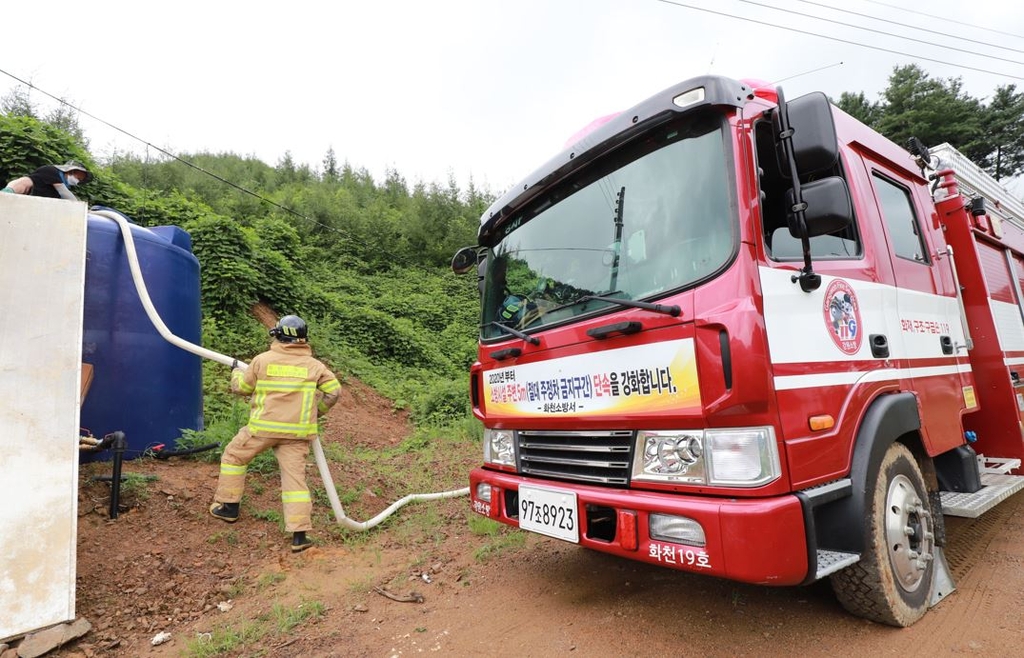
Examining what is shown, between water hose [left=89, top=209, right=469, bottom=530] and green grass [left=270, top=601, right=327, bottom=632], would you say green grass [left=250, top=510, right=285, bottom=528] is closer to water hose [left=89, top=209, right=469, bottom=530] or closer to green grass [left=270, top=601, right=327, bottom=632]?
water hose [left=89, top=209, right=469, bottom=530]

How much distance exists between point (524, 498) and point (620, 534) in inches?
24.9

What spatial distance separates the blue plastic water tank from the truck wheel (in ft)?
16.1

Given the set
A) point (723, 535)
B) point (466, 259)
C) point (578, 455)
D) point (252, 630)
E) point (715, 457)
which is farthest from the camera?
point (466, 259)

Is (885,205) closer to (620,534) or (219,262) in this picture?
(620,534)

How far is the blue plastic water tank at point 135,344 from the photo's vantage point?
13.4 ft

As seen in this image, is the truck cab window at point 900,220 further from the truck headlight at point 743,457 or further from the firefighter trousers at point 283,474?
the firefighter trousers at point 283,474

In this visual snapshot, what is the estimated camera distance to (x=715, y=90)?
7.06 ft

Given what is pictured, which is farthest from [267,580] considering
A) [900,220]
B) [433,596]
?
[900,220]

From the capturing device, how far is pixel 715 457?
1.98 metres

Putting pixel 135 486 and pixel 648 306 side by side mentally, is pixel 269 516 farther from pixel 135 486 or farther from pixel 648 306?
pixel 648 306

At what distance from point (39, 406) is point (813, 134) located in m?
4.01

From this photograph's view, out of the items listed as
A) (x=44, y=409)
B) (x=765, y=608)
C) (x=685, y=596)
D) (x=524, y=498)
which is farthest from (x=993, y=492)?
(x=44, y=409)

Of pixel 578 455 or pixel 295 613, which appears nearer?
pixel 578 455

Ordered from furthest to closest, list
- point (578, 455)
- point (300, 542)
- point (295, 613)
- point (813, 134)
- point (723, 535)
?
point (300, 542) → point (295, 613) → point (578, 455) → point (813, 134) → point (723, 535)
